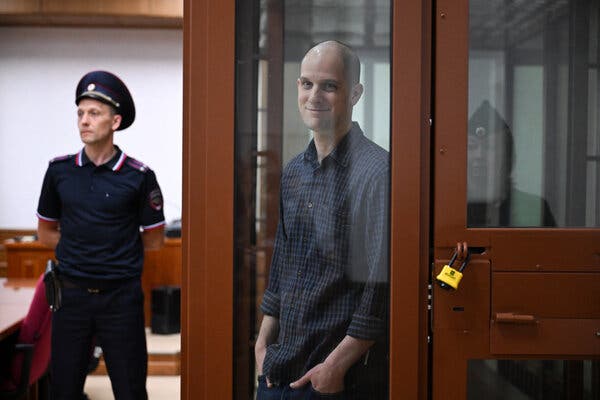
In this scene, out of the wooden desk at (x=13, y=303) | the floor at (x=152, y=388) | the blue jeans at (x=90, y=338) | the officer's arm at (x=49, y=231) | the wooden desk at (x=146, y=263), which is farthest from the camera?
the wooden desk at (x=146, y=263)

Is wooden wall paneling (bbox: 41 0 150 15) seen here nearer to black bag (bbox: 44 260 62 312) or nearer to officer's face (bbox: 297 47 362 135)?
black bag (bbox: 44 260 62 312)

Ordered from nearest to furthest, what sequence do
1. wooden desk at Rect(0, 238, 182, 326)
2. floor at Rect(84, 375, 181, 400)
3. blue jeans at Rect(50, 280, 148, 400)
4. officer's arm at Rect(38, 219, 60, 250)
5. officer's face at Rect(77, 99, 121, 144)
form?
1. blue jeans at Rect(50, 280, 148, 400)
2. officer's face at Rect(77, 99, 121, 144)
3. officer's arm at Rect(38, 219, 60, 250)
4. floor at Rect(84, 375, 181, 400)
5. wooden desk at Rect(0, 238, 182, 326)

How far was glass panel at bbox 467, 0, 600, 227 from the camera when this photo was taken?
187 cm

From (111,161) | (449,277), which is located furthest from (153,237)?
(449,277)

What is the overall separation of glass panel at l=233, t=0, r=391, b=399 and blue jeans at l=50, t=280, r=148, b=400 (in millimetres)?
1053

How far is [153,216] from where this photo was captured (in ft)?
9.58

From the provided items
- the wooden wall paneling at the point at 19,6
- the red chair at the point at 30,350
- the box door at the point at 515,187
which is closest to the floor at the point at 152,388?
the red chair at the point at 30,350

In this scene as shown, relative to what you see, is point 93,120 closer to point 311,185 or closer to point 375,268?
point 311,185

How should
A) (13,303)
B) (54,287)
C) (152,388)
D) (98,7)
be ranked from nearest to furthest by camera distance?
1. (54,287)
2. (13,303)
3. (152,388)
4. (98,7)

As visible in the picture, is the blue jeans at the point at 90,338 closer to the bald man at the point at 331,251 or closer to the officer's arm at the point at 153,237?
the officer's arm at the point at 153,237

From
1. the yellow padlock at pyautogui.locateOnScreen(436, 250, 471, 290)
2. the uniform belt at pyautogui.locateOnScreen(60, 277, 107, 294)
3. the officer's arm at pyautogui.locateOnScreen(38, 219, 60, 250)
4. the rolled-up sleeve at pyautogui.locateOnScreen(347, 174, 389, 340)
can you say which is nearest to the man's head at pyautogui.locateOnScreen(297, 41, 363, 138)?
the rolled-up sleeve at pyautogui.locateOnScreen(347, 174, 389, 340)

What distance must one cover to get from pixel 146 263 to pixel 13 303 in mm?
2004

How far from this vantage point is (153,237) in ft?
9.73

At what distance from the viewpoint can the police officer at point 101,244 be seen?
2.76m
